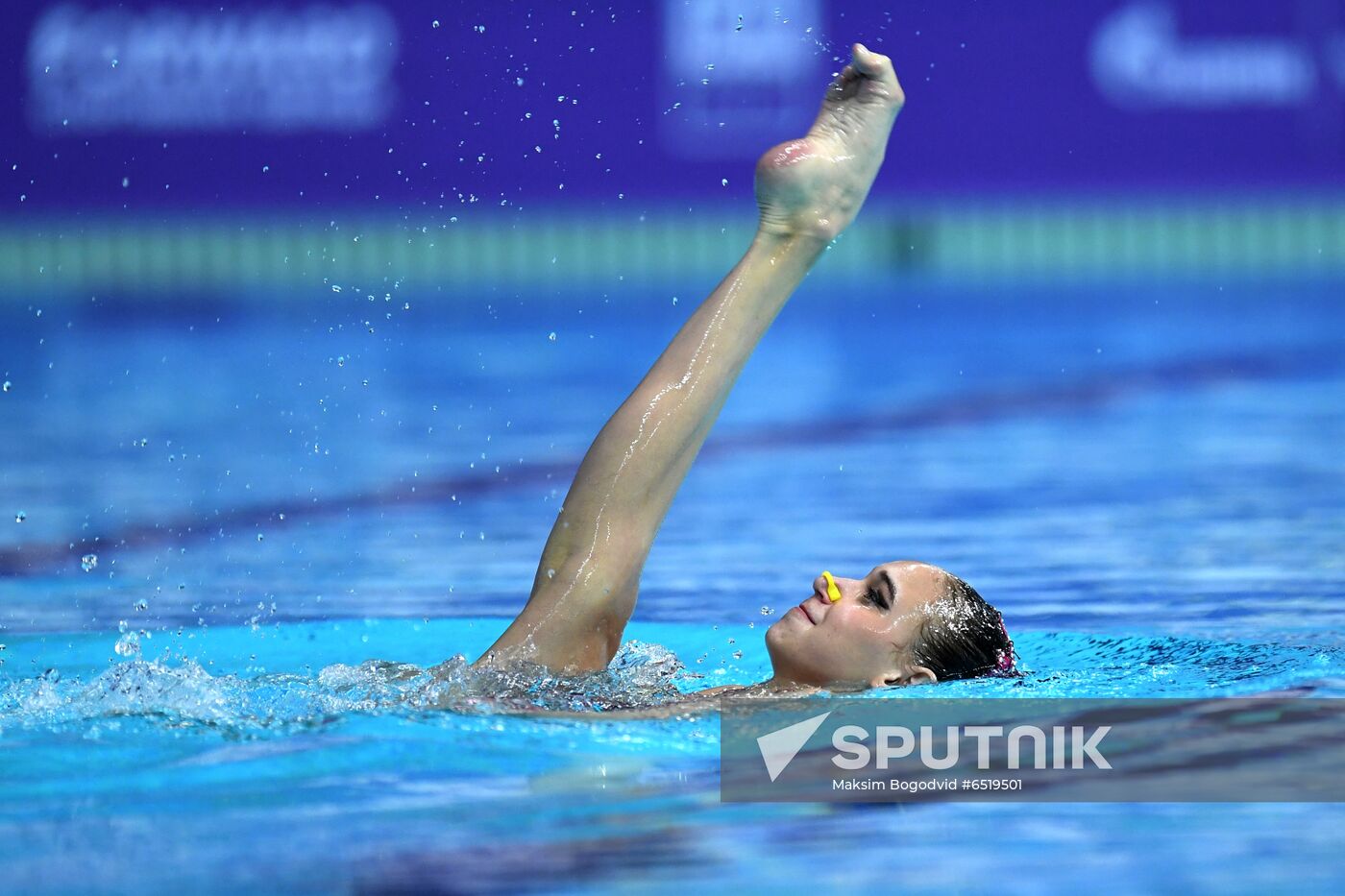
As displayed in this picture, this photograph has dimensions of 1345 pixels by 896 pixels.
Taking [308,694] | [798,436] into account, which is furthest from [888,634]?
[798,436]

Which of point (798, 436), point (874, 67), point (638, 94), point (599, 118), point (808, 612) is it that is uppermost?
point (638, 94)

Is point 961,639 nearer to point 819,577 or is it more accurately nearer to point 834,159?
point 819,577

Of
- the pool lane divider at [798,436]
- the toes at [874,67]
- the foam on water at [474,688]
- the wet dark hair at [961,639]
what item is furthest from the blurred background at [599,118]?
the wet dark hair at [961,639]

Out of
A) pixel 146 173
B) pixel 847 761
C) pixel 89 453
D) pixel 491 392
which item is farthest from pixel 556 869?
pixel 146 173

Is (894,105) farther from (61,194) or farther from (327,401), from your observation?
(61,194)

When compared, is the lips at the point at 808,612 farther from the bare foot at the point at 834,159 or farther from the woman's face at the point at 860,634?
the bare foot at the point at 834,159

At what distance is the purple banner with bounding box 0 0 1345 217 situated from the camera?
9.81 m

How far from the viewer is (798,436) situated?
634cm

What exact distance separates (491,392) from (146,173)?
3.72 metres

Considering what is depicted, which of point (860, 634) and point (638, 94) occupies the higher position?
point (638, 94)

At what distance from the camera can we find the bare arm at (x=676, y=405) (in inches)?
118

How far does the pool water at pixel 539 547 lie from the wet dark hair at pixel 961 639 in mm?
38

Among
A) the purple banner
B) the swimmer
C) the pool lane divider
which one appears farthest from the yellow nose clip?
the purple banner

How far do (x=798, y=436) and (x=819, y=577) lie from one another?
3.29m
